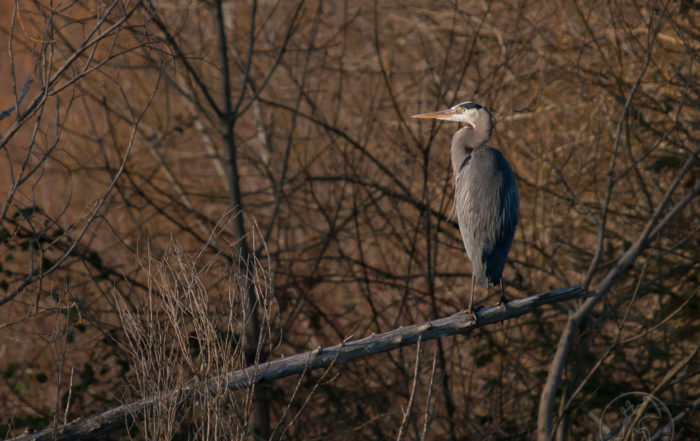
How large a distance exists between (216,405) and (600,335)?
5.08 meters

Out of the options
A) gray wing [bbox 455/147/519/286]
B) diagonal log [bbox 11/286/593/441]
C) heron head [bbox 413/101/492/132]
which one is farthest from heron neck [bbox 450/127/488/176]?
diagonal log [bbox 11/286/593/441]

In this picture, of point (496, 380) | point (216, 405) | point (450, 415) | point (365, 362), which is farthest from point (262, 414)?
point (216, 405)

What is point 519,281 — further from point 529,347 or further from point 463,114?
point 463,114

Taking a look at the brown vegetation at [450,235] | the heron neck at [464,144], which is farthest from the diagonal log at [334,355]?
the heron neck at [464,144]

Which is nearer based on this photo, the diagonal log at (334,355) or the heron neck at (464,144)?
the diagonal log at (334,355)

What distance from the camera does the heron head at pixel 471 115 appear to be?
516 centimetres

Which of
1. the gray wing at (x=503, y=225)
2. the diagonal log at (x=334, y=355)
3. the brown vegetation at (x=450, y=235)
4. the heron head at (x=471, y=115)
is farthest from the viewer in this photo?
the brown vegetation at (x=450, y=235)

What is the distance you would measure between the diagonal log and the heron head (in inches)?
60.4

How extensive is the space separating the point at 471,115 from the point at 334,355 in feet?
7.23

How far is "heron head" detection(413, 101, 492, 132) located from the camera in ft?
16.9

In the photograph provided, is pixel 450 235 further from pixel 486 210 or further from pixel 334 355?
pixel 334 355

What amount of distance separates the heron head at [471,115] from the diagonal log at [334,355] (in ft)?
5.04

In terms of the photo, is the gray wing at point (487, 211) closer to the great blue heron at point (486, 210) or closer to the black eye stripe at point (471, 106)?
the great blue heron at point (486, 210)

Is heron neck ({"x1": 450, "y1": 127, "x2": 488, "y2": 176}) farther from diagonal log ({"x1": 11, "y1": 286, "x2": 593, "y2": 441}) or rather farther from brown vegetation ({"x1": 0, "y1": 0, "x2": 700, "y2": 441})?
diagonal log ({"x1": 11, "y1": 286, "x2": 593, "y2": 441})
